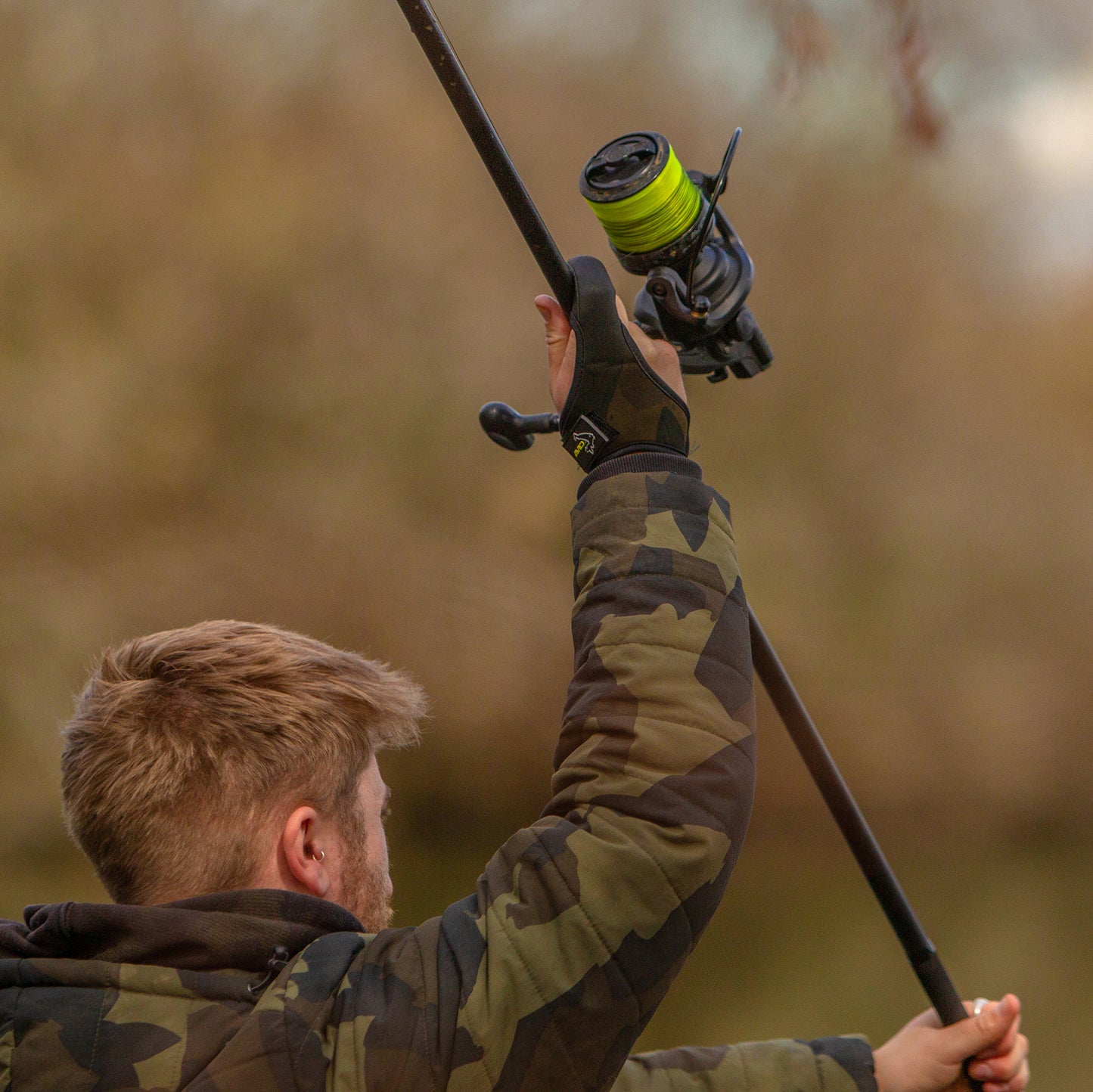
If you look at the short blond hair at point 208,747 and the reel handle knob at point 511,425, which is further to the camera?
the reel handle knob at point 511,425

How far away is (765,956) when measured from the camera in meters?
1.38

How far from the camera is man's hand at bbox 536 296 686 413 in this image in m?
0.69

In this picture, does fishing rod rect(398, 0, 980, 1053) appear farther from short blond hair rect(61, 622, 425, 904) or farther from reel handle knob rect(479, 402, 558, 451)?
short blond hair rect(61, 622, 425, 904)

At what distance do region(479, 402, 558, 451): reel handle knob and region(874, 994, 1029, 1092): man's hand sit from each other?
59cm

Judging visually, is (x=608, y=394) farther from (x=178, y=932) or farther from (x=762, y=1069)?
(x=762, y=1069)

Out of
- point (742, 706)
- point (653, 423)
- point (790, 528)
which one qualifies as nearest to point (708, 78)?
point (790, 528)

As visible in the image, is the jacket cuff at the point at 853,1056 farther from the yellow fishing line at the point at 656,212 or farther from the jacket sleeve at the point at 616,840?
the yellow fishing line at the point at 656,212

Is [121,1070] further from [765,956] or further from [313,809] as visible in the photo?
[765,956]

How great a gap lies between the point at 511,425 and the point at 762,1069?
1.88 ft

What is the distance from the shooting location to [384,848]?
72cm

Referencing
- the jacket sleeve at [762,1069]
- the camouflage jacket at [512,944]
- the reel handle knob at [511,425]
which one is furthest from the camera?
the jacket sleeve at [762,1069]

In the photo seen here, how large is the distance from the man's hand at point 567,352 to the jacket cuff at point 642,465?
51 millimetres

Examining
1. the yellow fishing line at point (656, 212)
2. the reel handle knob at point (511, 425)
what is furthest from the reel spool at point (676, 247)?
the reel handle knob at point (511, 425)

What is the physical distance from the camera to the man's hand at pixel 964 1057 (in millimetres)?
895
